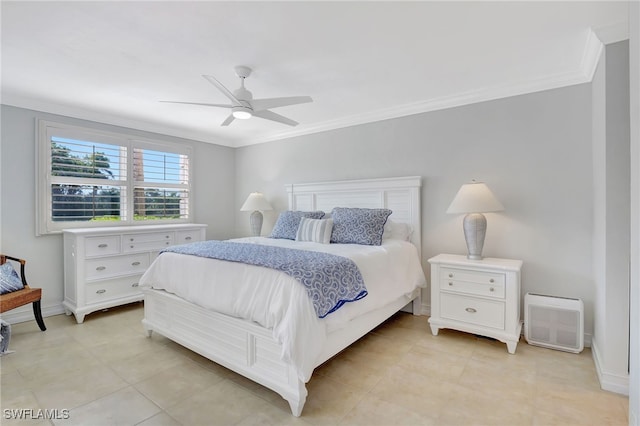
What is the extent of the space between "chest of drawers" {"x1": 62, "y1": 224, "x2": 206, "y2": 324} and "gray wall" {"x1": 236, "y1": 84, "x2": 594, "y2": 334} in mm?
2897

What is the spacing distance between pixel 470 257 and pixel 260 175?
3.47m

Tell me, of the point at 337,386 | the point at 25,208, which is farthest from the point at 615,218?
the point at 25,208

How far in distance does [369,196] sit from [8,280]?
3758 mm

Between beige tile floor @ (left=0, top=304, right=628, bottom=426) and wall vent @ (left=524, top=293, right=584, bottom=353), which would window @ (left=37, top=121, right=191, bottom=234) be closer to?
beige tile floor @ (left=0, top=304, right=628, bottom=426)

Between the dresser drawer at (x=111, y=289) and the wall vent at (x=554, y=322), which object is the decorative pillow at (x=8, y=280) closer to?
the dresser drawer at (x=111, y=289)

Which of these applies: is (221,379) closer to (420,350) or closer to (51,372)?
(51,372)

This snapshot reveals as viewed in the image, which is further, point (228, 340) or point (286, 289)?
point (228, 340)

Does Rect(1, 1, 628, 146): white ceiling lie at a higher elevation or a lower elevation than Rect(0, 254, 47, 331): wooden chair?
higher

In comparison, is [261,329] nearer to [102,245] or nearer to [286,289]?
[286,289]

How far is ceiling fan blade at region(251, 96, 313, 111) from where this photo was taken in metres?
2.55

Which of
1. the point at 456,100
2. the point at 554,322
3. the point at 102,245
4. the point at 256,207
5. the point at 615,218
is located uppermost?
the point at 456,100

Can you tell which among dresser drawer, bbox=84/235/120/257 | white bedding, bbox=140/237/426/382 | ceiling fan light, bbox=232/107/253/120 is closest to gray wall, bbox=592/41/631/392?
white bedding, bbox=140/237/426/382

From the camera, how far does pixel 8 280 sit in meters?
2.97

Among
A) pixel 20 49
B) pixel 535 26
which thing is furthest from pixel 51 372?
pixel 535 26
